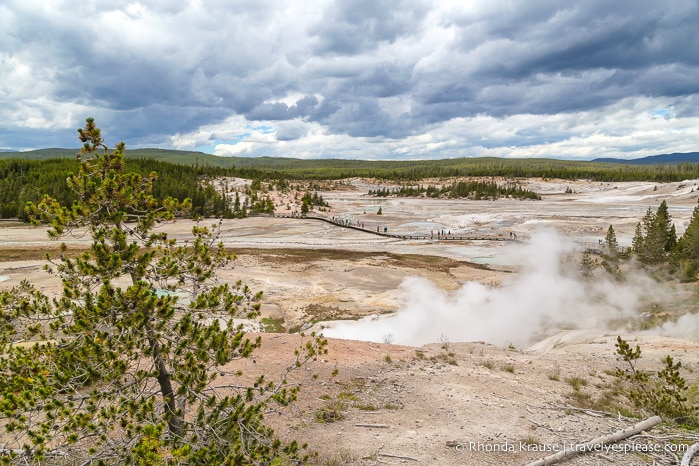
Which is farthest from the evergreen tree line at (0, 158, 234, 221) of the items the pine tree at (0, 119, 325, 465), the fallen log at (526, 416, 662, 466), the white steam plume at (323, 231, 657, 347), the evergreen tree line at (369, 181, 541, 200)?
the fallen log at (526, 416, 662, 466)

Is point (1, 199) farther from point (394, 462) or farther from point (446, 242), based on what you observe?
point (394, 462)

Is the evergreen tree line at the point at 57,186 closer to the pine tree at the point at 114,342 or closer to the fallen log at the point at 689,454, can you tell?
the pine tree at the point at 114,342

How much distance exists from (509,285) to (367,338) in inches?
465

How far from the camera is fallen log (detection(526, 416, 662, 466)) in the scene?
602 centimetres

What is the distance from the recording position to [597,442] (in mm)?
6457

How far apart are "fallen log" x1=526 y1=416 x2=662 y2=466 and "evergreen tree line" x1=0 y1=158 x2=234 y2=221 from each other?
5396 cm

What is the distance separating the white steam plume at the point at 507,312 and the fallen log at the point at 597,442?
34.3 feet

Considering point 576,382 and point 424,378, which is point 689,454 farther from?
point 424,378

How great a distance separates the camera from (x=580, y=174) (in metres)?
130

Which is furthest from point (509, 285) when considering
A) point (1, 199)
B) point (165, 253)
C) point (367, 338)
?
point (1, 199)

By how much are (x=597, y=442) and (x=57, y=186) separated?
73326 mm

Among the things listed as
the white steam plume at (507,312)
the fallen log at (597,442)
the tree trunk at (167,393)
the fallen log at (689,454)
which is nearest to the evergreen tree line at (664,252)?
the white steam plume at (507,312)

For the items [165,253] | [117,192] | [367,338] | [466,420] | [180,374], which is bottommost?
[367,338]

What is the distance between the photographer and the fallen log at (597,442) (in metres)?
6.02
